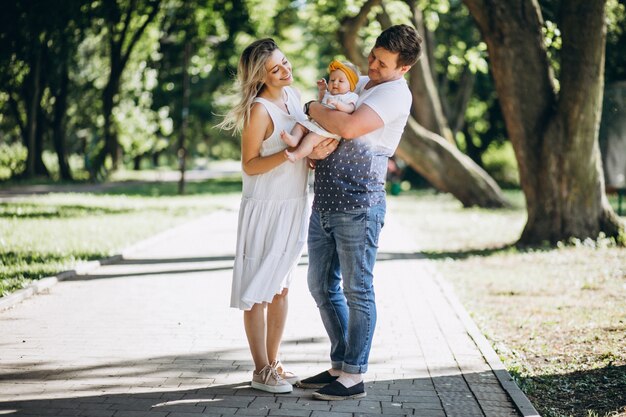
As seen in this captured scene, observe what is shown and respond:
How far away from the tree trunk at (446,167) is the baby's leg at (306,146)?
16.2 metres

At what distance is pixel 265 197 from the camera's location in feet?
16.6

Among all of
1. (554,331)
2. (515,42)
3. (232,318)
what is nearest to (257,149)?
(232,318)

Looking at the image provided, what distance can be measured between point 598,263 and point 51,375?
790 cm

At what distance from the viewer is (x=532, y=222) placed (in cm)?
1302

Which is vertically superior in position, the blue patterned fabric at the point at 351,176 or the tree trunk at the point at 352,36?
the tree trunk at the point at 352,36

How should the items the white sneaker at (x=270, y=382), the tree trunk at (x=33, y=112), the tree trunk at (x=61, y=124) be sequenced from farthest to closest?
the tree trunk at (x=61, y=124) → the tree trunk at (x=33, y=112) → the white sneaker at (x=270, y=382)

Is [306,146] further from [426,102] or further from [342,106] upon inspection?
[426,102]

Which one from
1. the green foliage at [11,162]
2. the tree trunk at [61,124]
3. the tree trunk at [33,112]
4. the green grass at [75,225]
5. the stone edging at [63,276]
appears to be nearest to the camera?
the stone edging at [63,276]

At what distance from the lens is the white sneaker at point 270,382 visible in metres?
5.05

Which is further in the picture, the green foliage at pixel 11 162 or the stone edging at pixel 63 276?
the green foliage at pixel 11 162

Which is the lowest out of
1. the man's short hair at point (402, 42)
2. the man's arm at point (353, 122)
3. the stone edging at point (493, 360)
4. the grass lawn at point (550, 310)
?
the grass lawn at point (550, 310)

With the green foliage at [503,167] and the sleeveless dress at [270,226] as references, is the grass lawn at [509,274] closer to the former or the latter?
the sleeveless dress at [270,226]

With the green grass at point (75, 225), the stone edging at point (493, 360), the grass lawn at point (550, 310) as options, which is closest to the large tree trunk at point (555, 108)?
the grass lawn at point (550, 310)

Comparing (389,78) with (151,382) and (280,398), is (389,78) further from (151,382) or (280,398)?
(151,382)
